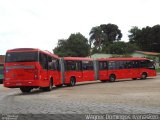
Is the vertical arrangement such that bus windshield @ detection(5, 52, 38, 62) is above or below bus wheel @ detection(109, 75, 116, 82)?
above

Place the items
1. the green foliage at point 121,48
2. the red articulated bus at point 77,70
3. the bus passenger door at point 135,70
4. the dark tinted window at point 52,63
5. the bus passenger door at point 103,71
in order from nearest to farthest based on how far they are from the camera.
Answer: the dark tinted window at point 52,63 < the red articulated bus at point 77,70 < the bus passenger door at point 103,71 < the bus passenger door at point 135,70 < the green foliage at point 121,48

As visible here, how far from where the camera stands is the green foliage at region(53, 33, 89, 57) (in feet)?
460

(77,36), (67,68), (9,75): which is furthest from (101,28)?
(9,75)

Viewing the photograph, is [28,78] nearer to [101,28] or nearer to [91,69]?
[91,69]

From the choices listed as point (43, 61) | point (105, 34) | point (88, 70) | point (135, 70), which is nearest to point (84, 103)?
point (43, 61)

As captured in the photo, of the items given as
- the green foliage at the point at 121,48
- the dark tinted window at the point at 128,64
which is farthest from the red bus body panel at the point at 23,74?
the green foliage at the point at 121,48

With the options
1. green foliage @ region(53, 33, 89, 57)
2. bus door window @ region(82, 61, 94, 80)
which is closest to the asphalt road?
bus door window @ region(82, 61, 94, 80)

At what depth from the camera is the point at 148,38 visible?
127938mm

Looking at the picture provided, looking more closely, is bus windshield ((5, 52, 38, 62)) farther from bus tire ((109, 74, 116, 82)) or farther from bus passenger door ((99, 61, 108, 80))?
bus tire ((109, 74, 116, 82))

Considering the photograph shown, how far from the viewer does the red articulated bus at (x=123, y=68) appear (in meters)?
47.1

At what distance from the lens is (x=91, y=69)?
45062 millimetres

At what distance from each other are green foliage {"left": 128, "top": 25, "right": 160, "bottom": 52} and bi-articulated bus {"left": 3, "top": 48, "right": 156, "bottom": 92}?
76036 mm

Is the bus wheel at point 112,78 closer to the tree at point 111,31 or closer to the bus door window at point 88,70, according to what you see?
the bus door window at point 88,70

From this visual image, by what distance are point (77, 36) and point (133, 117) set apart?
133 m
